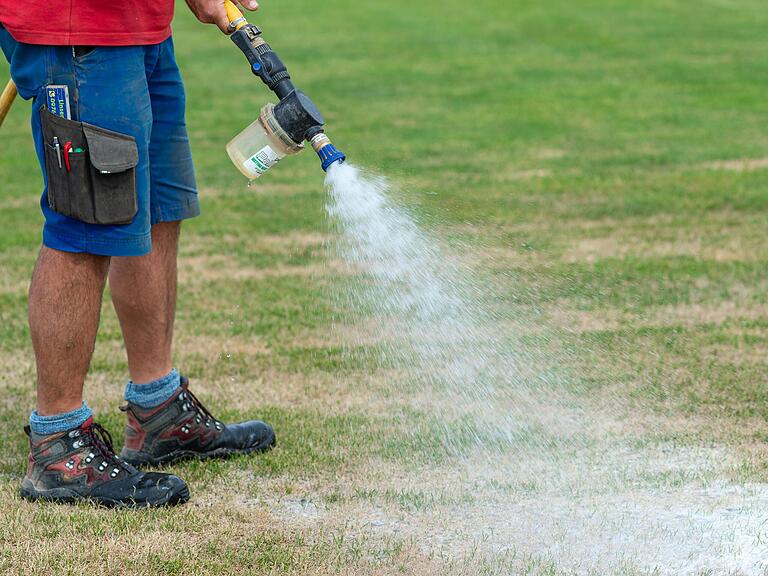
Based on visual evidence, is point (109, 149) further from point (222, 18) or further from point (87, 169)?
point (222, 18)

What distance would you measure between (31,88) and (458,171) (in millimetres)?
4920

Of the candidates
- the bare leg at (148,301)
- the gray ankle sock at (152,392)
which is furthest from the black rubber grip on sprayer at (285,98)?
the gray ankle sock at (152,392)

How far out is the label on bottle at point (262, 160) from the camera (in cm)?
328

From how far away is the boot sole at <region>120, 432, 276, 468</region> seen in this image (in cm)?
354

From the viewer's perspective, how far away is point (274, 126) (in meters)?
3.26

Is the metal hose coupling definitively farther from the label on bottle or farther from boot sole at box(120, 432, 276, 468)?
boot sole at box(120, 432, 276, 468)

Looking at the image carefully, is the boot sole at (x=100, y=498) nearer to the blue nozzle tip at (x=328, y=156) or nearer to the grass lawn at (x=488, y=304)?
the grass lawn at (x=488, y=304)

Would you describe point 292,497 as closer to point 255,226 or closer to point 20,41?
point 20,41

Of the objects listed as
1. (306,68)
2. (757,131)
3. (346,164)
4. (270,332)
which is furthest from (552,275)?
(306,68)

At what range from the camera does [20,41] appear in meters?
3.04

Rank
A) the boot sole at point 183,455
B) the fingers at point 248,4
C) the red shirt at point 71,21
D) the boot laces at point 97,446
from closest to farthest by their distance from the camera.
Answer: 1. the red shirt at point 71,21
2. the boot laces at point 97,446
3. the fingers at point 248,4
4. the boot sole at point 183,455

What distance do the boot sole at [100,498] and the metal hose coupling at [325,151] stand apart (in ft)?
3.08

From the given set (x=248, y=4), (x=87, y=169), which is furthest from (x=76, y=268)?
(x=248, y=4)

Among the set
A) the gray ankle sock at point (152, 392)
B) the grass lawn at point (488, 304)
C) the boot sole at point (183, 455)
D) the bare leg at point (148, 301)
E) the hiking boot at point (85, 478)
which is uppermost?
the bare leg at point (148, 301)
